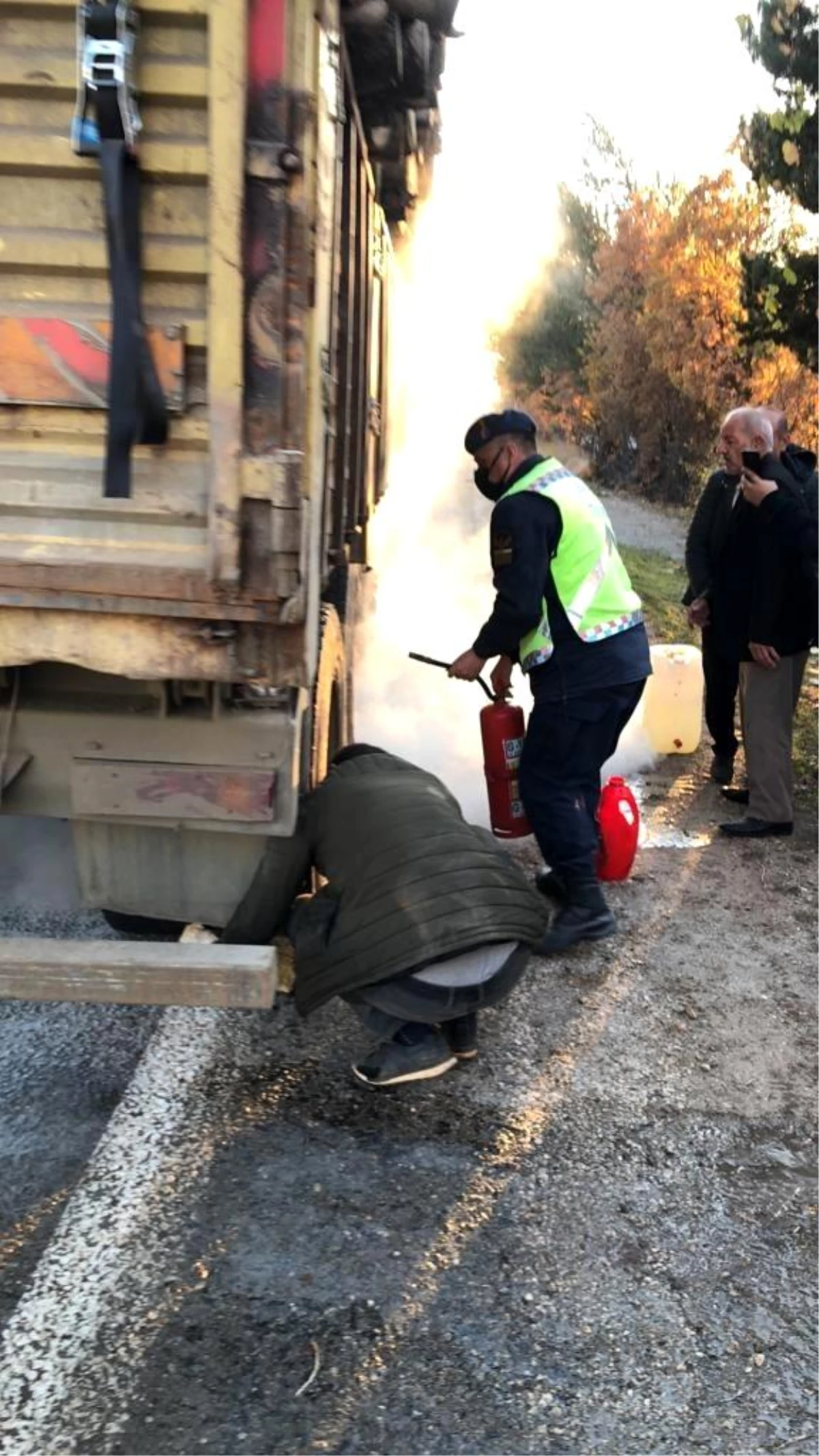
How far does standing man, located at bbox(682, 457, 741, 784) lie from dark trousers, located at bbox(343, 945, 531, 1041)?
3.32 metres

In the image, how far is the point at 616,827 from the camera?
4.82 metres

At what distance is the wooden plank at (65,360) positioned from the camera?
97.6 inches

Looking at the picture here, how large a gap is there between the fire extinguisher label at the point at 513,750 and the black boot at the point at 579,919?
528mm

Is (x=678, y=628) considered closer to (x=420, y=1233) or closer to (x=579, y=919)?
(x=579, y=919)

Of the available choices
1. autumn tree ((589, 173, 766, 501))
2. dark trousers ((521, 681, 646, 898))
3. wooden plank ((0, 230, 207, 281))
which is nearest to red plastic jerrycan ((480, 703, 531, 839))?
dark trousers ((521, 681, 646, 898))

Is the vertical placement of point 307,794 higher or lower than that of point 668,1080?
higher

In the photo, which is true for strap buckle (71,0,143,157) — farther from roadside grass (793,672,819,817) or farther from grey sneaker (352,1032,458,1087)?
roadside grass (793,672,819,817)

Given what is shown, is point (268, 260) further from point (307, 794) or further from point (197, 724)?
point (307, 794)

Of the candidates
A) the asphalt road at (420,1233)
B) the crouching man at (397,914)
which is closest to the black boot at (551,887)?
the asphalt road at (420,1233)

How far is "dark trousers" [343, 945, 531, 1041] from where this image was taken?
9.65 feet

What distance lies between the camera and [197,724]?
2.83 m

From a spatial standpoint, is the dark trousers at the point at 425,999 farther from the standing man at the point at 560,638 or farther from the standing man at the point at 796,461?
the standing man at the point at 796,461

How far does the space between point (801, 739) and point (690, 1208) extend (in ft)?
15.9

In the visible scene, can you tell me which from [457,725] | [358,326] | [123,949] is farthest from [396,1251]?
[457,725]
